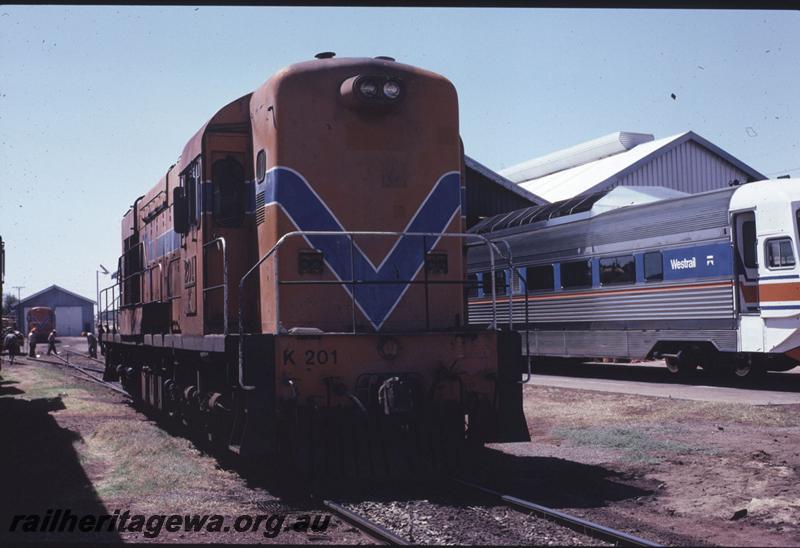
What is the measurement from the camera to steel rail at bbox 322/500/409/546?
18.5 feet

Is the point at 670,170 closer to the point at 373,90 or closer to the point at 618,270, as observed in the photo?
the point at 618,270

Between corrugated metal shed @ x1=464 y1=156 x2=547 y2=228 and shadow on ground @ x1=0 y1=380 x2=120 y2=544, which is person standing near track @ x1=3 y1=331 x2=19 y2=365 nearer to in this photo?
corrugated metal shed @ x1=464 y1=156 x2=547 y2=228

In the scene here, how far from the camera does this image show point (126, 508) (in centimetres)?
699

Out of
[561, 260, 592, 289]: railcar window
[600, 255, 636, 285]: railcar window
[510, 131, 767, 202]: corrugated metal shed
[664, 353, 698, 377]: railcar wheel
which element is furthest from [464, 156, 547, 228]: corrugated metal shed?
[664, 353, 698, 377]: railcar wheel

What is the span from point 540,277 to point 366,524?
15512mm

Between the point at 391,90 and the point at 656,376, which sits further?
the point at 656,376

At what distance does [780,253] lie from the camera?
14898mm

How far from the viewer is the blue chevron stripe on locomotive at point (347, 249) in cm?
801

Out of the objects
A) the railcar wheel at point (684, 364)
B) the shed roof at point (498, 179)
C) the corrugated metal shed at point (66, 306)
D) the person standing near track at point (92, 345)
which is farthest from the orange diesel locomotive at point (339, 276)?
the corrugated metal shed at point (66, 306)

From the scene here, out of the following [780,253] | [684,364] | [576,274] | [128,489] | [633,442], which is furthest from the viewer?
[576,274]

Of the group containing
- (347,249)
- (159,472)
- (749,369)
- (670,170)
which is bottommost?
(159,472)

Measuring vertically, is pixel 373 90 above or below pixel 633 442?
above

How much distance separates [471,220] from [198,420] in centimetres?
1885

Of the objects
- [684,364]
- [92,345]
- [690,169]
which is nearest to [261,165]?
[684,364]
